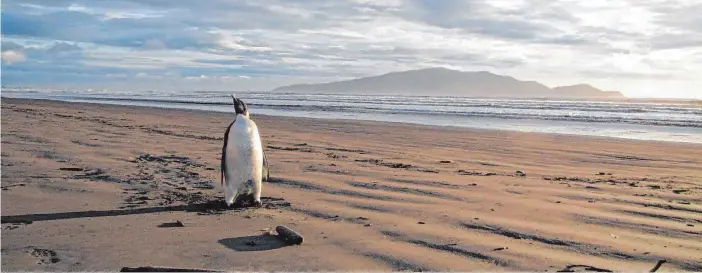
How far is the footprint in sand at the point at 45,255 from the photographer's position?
3.84 meters

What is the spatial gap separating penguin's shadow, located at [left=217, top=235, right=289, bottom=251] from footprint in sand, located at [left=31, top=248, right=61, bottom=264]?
113 centimetres

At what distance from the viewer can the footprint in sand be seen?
12.6 feet

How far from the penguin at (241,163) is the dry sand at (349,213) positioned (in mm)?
253

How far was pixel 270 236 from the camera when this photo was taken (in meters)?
4.55

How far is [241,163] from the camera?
5.83 m

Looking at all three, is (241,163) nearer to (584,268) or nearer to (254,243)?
(254,243)

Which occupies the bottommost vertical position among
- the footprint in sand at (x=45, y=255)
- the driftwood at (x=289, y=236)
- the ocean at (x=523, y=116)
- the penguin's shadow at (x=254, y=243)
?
the footprint in sand at (x=45, y=255)

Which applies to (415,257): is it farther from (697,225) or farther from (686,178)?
(686,178)

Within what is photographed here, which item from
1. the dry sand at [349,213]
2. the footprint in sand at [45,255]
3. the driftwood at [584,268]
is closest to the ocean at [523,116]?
the dry sand at [349,213]

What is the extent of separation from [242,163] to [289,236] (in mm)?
1673

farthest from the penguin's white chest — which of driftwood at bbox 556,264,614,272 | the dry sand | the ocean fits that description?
the ocean

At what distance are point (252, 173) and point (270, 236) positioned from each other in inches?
54.8

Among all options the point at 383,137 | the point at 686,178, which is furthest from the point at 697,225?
the point at 383,137

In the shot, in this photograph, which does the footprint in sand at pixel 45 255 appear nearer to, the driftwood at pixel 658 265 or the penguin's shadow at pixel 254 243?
the penguin's shadow at pixel 254 243
